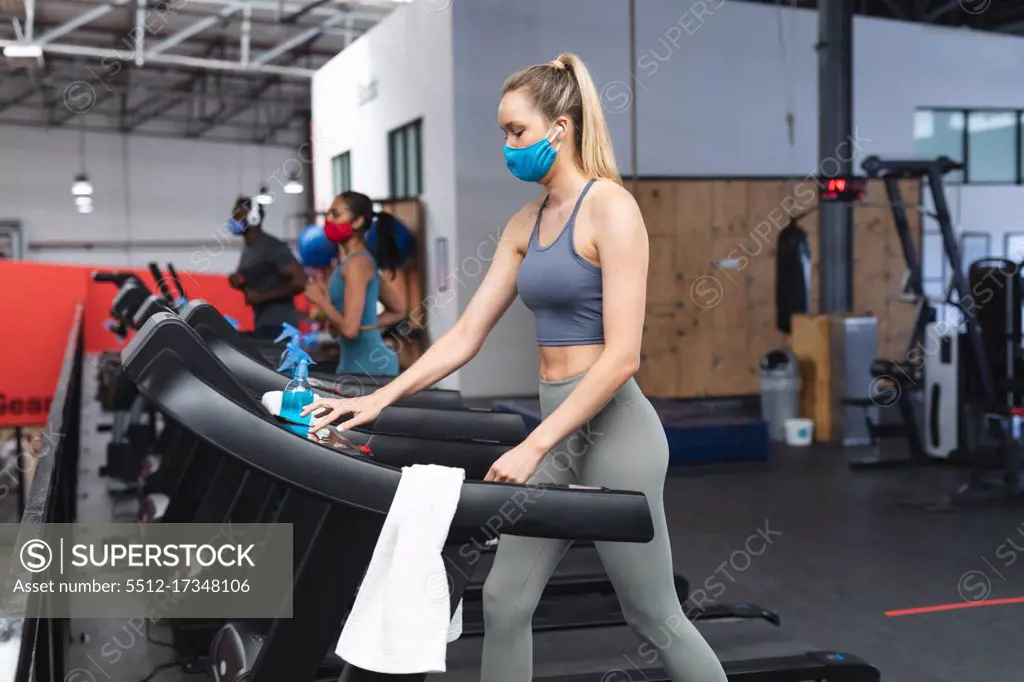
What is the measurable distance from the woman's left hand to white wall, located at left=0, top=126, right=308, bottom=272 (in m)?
16.9

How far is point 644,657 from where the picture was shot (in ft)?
9.69

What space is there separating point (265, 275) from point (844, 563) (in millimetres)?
2746

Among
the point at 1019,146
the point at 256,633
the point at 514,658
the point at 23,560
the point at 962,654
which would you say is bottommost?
the point at 962,654

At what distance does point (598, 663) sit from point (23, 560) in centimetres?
190

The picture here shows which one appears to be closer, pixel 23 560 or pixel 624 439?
pixel 23 560

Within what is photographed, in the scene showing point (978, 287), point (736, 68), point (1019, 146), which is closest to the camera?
point (978, 287)

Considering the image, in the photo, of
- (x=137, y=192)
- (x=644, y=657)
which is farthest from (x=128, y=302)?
(x=137, y=192)

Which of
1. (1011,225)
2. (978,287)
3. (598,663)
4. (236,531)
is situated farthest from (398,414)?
(1011,225)

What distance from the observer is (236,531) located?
2.86 m

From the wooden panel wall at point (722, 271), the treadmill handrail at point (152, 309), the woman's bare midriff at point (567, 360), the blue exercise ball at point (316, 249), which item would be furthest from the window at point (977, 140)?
the woman's bare midriff at point (567, 360)

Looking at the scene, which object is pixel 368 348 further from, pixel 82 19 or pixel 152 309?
pixel 82 19

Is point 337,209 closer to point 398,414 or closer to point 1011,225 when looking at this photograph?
point 398,414

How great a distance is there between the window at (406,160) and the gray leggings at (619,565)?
8751mm

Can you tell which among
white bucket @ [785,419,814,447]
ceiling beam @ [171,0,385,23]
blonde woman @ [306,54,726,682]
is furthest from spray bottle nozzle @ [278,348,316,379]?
ceiling beam @ [171,0,385,23]
